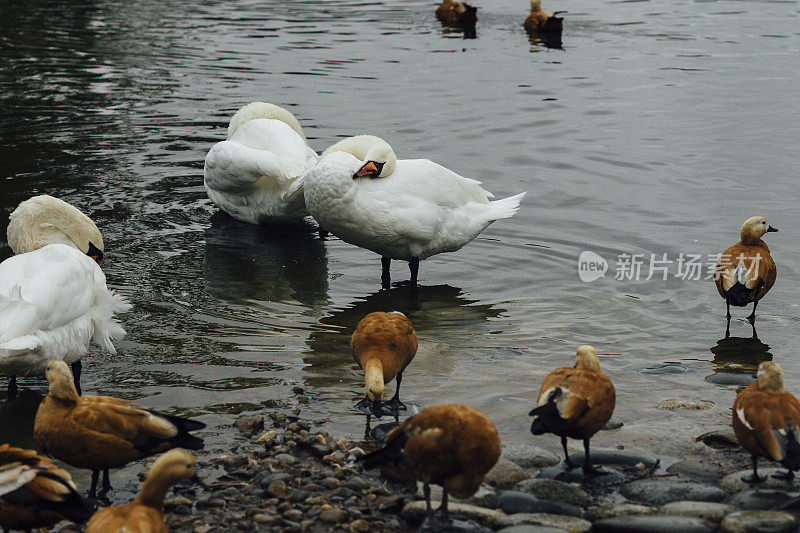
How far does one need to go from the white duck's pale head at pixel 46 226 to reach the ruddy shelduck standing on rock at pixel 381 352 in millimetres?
2840

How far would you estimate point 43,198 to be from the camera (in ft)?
27.9

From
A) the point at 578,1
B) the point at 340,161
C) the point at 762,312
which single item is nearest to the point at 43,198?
the point at 340,161

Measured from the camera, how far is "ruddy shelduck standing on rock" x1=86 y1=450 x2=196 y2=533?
4.72 metres

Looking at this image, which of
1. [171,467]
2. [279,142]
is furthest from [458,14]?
[171,467]

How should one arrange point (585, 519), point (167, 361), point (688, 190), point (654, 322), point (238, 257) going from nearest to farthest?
point (585, 519) → point (167, 361) → point (654, 322) → point (238, 257) → point (688, 190)

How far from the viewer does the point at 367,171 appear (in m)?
9.79

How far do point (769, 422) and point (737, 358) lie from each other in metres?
2.92

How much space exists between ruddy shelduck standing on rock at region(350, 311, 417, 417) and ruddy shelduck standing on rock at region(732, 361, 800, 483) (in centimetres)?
230

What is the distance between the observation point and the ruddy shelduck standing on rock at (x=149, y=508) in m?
4.72

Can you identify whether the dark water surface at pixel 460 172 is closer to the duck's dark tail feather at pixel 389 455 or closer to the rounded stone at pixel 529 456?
the rounded stone at pixel 529 456

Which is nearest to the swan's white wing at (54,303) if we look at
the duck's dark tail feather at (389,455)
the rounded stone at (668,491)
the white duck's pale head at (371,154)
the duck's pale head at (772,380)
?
the duck's dark tail feather at (389,455)

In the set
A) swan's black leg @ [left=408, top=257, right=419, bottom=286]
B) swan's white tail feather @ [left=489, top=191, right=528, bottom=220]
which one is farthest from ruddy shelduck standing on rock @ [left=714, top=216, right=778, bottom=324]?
swan's black leg @ [left=408, top=257, right=419, bottom=286]

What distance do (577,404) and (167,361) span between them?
12.5 ft

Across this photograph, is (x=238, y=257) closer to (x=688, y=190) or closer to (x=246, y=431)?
(x=246, y=431)
